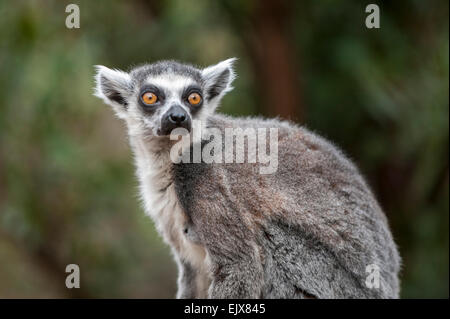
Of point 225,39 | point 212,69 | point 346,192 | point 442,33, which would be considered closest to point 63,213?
point 225,39

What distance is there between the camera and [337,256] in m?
5.52

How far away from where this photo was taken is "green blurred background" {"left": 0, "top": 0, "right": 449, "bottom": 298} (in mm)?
8961

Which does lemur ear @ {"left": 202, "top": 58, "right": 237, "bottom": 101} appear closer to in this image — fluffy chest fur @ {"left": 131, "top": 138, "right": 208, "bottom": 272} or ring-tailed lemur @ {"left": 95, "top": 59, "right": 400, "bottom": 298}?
ring-tailed lemur @ {"left": 95, "top": 59, "right": 400, "bottom": 298}

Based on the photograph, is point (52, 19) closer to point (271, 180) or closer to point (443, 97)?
point (271, 180)

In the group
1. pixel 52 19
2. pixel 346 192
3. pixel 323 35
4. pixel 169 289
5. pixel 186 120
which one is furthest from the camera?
pixel 169 289

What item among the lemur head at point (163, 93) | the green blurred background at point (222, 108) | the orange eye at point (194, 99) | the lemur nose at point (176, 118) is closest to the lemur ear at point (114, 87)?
the lemur head at point (163, 93)

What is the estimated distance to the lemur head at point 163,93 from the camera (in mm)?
5418

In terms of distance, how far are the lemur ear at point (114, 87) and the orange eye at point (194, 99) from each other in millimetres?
642

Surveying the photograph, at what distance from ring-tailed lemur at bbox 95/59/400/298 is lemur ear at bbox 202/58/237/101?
1cm

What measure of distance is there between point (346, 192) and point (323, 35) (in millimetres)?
5807

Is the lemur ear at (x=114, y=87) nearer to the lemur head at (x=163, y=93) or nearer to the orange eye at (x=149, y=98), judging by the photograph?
the lemur head at (x=163, y=93)

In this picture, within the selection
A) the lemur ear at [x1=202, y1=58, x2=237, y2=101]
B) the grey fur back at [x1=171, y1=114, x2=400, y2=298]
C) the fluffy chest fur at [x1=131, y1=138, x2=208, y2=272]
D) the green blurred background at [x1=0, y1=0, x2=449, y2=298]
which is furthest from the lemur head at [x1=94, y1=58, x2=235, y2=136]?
the green blurred background at [x1=0, y1=0, x2=449, y2=298]

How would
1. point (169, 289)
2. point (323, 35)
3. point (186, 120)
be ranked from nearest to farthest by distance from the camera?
point (186, 120)
point (323, 35)
point (169, 289)

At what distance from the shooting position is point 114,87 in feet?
19.4
